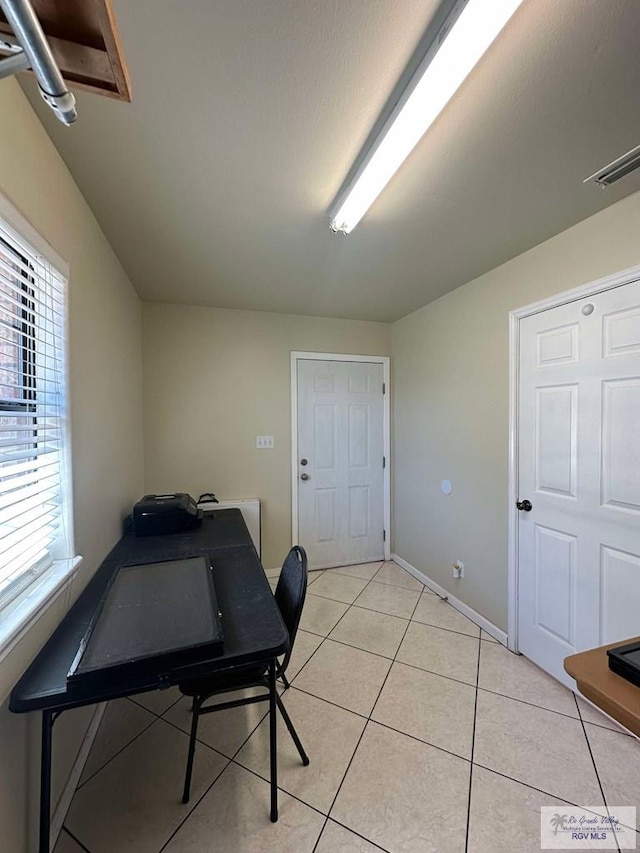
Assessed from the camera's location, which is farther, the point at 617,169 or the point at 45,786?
the point at 617,169

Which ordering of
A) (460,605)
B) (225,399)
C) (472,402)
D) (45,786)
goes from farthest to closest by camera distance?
(225,399) < (460,605) < (472,402) < (45,786)

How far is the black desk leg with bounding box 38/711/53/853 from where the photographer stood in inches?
36.2

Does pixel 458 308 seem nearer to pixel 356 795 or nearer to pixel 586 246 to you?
pixel 586 246

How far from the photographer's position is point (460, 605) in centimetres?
258

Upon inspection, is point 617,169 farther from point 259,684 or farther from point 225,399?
point 225,399

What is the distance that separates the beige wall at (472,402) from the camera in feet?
5.79

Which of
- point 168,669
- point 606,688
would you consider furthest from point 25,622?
point 606,688

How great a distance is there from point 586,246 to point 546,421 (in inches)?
35.8

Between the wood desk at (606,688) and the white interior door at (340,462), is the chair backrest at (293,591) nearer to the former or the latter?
the wood desk at (606,688)

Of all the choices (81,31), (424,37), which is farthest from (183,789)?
(424,37)

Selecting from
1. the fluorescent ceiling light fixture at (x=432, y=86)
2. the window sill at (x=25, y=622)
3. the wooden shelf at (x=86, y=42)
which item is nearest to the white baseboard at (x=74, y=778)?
the window sill at (x=25, y=622)

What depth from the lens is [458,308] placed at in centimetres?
260

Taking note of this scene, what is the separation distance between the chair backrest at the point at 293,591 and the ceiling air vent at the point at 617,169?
199 centimetres

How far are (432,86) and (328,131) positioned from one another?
37cm
